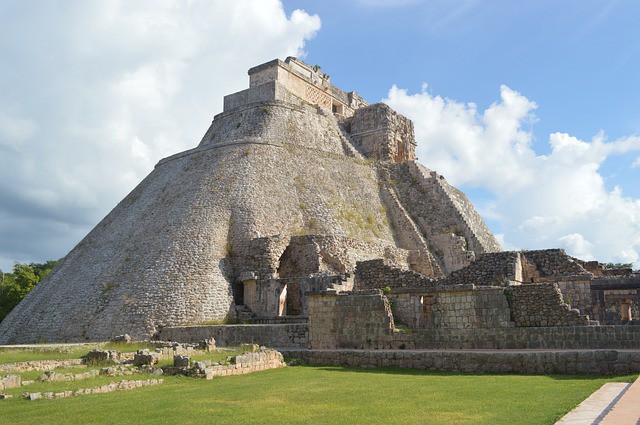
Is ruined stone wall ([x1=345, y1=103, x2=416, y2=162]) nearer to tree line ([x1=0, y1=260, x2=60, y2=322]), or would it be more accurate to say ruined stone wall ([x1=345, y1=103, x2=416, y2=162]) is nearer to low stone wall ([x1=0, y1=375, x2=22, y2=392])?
tree line ([x1=0, y1=260, x2=60, y2=322])

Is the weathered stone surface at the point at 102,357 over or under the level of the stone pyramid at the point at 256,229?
under

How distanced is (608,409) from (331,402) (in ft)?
13.4

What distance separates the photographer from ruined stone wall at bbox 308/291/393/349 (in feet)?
53.1

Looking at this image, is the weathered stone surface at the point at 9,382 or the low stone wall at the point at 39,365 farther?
the low stone wall at the point at 39,365

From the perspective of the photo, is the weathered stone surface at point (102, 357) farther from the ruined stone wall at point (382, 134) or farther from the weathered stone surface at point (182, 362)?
the ruined stone wall at point (382, 134)

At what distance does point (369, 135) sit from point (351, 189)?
31.7ft

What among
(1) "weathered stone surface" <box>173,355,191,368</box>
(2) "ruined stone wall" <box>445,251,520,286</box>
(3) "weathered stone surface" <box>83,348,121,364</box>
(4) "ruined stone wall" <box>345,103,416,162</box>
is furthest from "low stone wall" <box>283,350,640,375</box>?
(4) "ruined stone wall" <box>345,103,416,162</box>

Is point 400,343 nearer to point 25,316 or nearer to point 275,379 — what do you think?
point 275,379

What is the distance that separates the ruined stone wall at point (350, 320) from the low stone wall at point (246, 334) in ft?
3.66

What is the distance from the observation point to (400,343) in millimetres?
15852

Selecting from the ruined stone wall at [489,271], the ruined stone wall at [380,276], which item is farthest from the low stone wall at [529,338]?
the ruined stone wall at [380,276]

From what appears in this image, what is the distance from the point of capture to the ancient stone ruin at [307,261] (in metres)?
15.8

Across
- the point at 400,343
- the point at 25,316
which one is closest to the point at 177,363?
the point at 400,343

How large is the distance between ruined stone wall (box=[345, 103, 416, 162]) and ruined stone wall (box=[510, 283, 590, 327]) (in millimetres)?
28720
